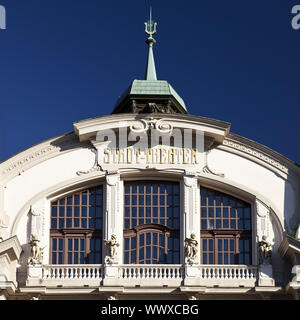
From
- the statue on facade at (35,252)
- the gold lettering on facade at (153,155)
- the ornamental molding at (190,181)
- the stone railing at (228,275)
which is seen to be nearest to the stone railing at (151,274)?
the stone railing at (228,275)

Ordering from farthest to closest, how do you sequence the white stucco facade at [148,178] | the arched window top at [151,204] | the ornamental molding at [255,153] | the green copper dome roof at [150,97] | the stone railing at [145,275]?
the green copper dome roof at [150,97] < the ornamental molding at [255,153] < the arched window top at [151,204] < the stone railing at [145,275] < the white stucco facade at [148,178]

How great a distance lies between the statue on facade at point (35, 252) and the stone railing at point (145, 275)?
0.27 m

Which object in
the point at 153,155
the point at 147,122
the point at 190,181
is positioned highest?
the point at 147,122

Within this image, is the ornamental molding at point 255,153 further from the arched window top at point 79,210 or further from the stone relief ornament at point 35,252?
the stone relief ornament at point 35,252

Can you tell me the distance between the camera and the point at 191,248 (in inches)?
1759

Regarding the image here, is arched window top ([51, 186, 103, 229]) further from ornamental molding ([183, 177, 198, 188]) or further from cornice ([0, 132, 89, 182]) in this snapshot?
ornamental molding ([183, 177, 198, 188])

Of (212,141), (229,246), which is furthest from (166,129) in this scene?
(229,246)

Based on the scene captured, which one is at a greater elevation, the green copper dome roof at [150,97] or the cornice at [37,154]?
the green copper dome roof at [150,97]

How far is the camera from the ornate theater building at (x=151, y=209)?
1752 inches

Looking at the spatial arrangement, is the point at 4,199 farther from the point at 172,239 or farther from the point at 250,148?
the point at 250,148

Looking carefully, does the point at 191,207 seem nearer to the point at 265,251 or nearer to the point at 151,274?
the point at 151,274

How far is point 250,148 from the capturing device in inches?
1828

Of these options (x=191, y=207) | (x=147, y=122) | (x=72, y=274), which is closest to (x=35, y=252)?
(x=72, y=274)

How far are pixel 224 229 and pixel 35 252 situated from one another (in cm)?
684
